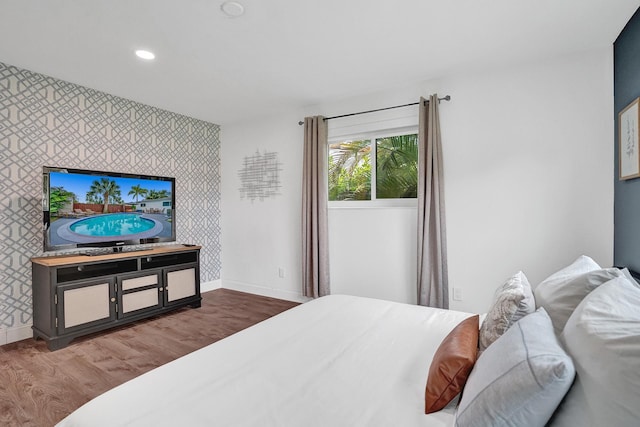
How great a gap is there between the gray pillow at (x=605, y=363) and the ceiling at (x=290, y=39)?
1.96 meters

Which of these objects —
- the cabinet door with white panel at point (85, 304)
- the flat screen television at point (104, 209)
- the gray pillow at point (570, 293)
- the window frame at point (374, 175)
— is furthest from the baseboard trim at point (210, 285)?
the gray pillow at point (570, 293)

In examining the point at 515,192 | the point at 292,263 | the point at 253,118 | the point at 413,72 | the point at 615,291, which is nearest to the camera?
the point at 615,291

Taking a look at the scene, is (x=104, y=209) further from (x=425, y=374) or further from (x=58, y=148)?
(x=425, y=374)

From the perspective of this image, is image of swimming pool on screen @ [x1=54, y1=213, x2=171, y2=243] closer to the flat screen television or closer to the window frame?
the flat screen television

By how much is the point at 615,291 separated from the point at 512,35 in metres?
2.17

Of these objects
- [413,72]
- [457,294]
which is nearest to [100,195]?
[413,72]

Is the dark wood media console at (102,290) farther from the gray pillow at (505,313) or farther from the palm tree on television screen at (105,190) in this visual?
the gray pillow at (505,313)

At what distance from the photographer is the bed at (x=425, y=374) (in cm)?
76

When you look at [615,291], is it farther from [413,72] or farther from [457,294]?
[413,72]

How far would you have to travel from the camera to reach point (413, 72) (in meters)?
3.06


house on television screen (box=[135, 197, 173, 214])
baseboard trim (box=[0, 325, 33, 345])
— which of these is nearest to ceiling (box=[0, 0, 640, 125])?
house on television screen (box=[135, 197, 173, 214])

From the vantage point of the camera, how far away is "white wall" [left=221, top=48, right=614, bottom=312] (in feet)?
8.51

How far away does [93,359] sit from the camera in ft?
8.33

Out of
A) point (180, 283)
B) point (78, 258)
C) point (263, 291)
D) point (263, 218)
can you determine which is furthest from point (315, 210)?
point (78, 258)
